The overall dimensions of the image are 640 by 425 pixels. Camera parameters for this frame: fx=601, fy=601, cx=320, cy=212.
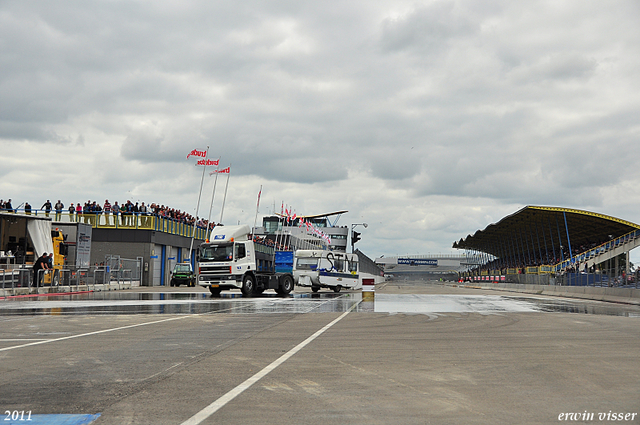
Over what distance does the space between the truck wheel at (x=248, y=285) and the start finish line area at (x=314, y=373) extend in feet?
49.9

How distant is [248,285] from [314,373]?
22.4 meters

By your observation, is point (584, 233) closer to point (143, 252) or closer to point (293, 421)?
point (143, 252)

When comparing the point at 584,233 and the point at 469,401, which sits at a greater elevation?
the point at 584,233

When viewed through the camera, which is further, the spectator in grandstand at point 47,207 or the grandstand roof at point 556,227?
the grandstand roof at point 556,227

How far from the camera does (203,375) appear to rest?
754cm

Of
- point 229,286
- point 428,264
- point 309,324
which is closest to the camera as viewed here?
point 309,324

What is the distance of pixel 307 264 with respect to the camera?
40.1 m

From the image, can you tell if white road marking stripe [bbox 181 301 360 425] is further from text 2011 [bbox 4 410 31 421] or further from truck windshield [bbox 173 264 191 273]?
truck windshield [bbox 173 264 191 273]

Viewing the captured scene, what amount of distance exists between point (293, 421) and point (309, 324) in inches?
371

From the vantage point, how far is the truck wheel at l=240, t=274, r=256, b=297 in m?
29.6

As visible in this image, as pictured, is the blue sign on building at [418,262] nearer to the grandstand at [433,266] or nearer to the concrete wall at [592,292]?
the grandstand at [433,266]

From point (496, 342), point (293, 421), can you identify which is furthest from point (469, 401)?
point (496, 342)

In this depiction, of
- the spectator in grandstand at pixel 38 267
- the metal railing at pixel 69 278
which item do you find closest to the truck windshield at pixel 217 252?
the spectator in grandstand at pixel 38 267

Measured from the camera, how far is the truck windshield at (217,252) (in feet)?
95.8
